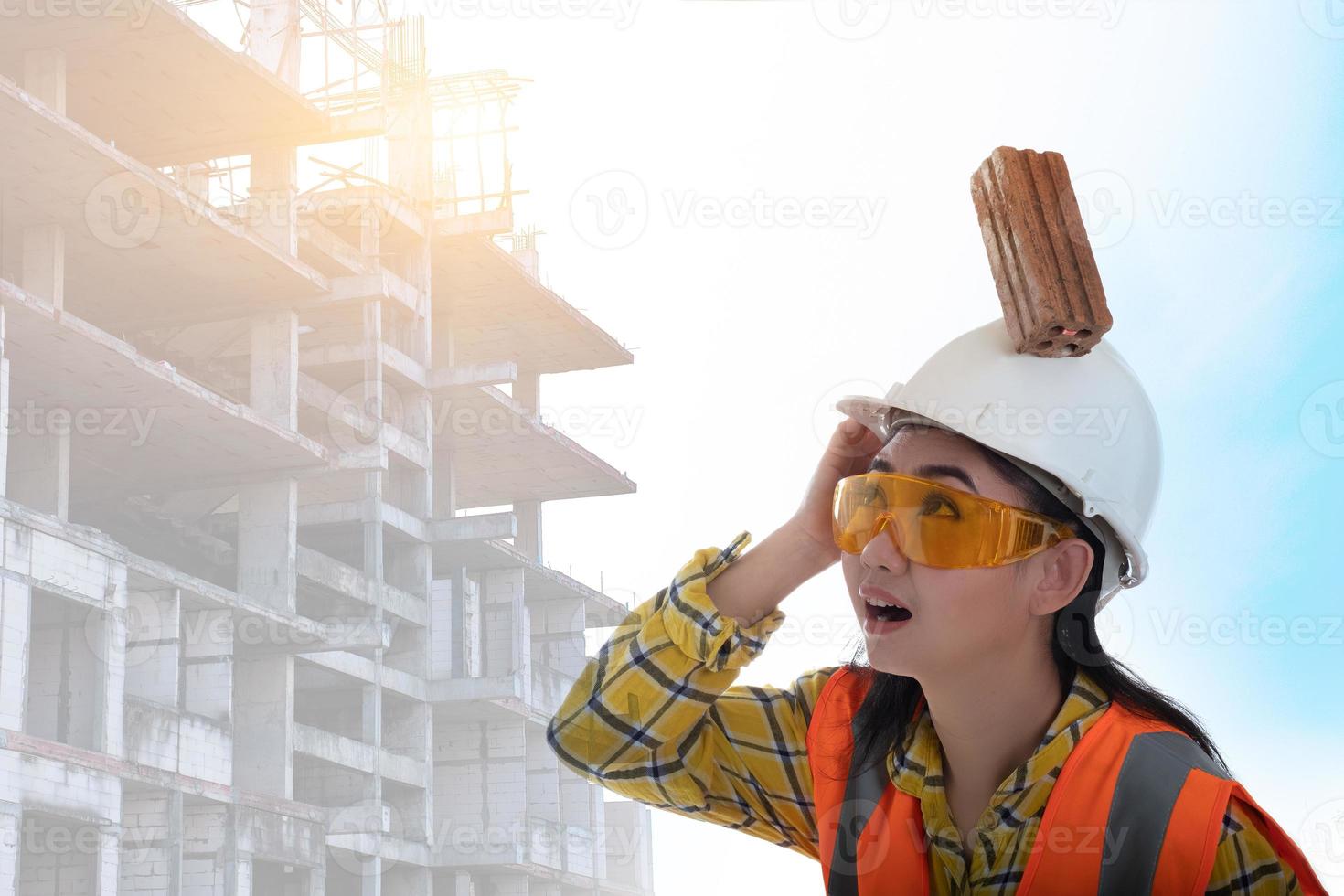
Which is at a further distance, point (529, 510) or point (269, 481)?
point (529, 510)

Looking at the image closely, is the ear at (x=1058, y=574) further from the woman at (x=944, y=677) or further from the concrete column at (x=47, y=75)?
the concrete column at (x=47, y=75)

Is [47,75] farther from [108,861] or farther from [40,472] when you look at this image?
[108,861]

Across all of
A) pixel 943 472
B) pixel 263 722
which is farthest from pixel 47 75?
pixel 943 472

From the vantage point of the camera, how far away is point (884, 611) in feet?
8.18

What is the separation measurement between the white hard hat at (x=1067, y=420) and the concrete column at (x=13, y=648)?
2050cm

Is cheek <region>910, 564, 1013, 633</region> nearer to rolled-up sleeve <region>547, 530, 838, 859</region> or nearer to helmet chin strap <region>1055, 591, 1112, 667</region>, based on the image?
helmet chin strap <region>1055, 591, 1112, 667</region>

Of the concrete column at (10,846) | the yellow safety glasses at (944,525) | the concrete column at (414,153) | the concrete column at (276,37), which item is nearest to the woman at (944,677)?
the yellow safety glasses at (944,525)

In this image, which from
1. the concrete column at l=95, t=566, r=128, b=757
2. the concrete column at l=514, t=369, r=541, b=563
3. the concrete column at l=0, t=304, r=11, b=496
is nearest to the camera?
the concrete column at l=95, t=566, r=128, b=757

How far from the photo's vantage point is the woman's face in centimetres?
243

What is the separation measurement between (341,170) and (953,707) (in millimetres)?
34762

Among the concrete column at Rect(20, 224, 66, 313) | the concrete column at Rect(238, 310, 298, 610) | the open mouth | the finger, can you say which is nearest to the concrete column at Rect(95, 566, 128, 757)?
the concrete column at Rect(20, 224, 66, 313)

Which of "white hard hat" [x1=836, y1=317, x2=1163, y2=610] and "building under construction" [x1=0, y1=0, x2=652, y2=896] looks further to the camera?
"building under construction" [x1=0, y1=0, x2=652, y2=896]

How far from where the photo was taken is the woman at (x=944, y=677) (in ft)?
7.50

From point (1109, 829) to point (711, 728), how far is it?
875 millimetres
